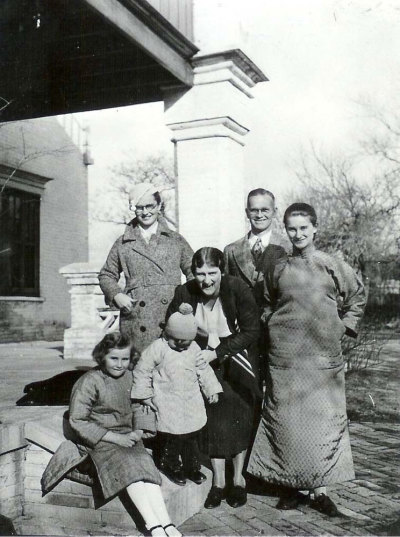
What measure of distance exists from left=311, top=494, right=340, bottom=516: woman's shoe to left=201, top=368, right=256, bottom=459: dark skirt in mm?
517

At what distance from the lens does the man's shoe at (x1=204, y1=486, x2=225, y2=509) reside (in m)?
3.50

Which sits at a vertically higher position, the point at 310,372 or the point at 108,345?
the point at 108,345

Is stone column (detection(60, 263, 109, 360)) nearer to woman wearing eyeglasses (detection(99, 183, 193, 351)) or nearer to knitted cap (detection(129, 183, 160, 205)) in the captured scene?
woman wearing eyeglasses (detection(99, 183, 193, 351))

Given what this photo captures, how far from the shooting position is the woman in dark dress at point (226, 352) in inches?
139

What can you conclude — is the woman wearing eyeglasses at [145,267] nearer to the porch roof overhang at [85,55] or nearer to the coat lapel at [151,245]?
the coat lapel at [151,245]

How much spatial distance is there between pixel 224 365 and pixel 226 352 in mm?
176

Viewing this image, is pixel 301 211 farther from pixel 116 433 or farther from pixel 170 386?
pixel 116 433

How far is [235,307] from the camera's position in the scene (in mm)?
3586

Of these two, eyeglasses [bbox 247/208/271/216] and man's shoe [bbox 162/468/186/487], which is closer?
man's shoe [bbox 162/468/186/487]

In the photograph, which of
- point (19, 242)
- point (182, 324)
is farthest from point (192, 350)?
point (19, 242)

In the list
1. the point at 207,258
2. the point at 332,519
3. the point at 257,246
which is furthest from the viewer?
the point at 257,246

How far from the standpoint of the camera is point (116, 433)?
10.7 ft

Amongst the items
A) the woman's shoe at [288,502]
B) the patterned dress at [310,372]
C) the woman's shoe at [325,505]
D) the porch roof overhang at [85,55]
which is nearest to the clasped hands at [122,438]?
the patterned dress at [310,372]

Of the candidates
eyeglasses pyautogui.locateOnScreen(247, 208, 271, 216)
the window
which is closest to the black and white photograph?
eyeglasses pyautogui.locateOnScreen(247, 208, 271, 216)
